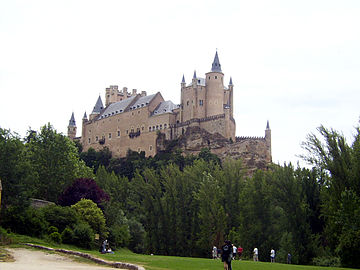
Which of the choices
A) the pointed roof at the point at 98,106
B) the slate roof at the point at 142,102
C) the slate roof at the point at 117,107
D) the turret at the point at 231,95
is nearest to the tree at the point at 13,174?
the turret at the point at 231,95

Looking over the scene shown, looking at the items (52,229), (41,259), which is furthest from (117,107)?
(41,259)

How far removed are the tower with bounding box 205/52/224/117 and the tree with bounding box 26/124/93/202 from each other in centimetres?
3683

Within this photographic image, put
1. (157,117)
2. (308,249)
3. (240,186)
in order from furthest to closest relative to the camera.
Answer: (157,117), (240,186), (308,249)

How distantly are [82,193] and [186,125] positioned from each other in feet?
154

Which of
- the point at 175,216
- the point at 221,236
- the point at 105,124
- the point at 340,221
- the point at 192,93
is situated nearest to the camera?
the point at 340,221

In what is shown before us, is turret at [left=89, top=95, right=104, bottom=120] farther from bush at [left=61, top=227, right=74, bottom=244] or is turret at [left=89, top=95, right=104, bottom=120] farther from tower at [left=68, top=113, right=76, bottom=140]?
bush at [left=61, top=227, right=74, bottom=244]

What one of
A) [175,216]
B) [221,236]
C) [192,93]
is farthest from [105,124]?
[221,236]

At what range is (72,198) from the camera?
52.1 m

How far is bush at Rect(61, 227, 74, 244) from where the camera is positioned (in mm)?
38125

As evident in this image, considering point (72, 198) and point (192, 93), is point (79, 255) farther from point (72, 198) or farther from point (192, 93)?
point (192, 93)

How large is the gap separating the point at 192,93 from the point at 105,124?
2874cm

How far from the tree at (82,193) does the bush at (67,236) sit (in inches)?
514

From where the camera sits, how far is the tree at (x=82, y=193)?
51.8 m

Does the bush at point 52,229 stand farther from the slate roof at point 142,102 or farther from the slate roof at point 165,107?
the slate roof at point 142,102
